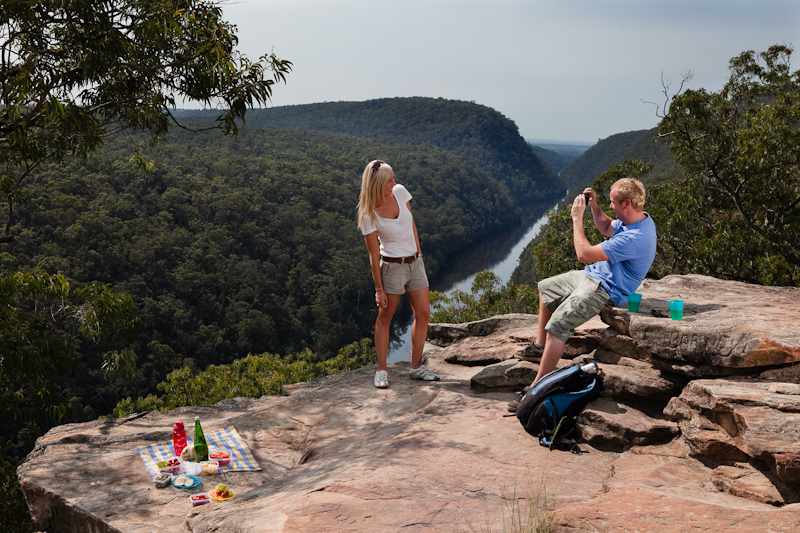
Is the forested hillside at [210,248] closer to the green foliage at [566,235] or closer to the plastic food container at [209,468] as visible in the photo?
the green foliage at [566,235]

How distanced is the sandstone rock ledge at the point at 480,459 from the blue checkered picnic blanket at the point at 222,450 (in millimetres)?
61

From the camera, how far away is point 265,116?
134 metres

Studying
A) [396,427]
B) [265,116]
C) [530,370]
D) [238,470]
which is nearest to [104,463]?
[238,470]

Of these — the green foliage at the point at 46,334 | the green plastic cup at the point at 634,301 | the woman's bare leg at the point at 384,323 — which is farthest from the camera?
the green foliage at the point at 46,334

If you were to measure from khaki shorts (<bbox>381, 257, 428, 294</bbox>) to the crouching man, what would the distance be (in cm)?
91

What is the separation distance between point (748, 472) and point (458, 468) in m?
1.23

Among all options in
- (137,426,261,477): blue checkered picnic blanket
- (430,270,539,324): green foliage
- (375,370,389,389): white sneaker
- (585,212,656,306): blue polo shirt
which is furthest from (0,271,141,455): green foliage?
(430,270,539,324): green foliage

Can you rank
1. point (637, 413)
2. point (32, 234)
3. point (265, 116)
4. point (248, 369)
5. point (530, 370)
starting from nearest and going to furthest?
point (637, 413) → point (530, 370) → point (248, 369) → point (32, 234) → point (265, 116)

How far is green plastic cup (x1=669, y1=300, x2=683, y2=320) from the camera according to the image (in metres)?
3.15

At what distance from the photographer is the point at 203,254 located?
35281mm

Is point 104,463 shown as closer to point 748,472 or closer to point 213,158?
point 748,472

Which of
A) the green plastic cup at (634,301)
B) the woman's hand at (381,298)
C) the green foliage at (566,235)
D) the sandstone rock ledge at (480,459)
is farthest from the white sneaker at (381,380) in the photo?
the green foliage at (566,235)

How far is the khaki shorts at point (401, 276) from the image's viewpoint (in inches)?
140

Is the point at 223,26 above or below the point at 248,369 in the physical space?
above
